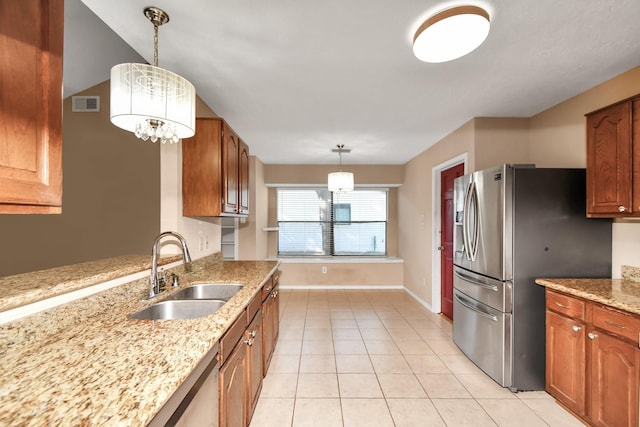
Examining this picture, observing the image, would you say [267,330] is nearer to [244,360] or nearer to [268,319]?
[268,319]

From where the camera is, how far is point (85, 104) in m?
2.76

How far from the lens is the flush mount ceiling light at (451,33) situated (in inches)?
57.5

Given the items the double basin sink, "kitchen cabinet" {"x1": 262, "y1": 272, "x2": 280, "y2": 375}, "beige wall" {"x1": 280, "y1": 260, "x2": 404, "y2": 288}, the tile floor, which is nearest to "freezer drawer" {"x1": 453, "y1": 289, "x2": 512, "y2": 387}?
the tile floor

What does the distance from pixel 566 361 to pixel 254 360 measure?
2.22 metres

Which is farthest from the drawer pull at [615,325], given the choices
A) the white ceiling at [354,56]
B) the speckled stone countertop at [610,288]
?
the white ceiling at [354,56]

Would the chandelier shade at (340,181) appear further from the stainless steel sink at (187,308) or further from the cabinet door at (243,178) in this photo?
the stainless steel sink at (187,308)

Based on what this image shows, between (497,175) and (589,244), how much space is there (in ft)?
2.95

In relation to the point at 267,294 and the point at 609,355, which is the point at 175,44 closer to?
the point at 267,294

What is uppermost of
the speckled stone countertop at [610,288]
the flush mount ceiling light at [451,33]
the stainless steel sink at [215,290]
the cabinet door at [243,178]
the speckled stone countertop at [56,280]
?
the flush mount ceiling light at [451,33]

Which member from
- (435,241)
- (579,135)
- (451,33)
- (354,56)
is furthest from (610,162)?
(435,241)

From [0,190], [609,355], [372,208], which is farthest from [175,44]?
[372,208]

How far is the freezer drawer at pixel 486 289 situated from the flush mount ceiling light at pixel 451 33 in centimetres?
182

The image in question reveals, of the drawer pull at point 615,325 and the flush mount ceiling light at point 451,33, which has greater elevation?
the flush mount ceiling light at point 451,33

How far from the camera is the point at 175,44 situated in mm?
1780
